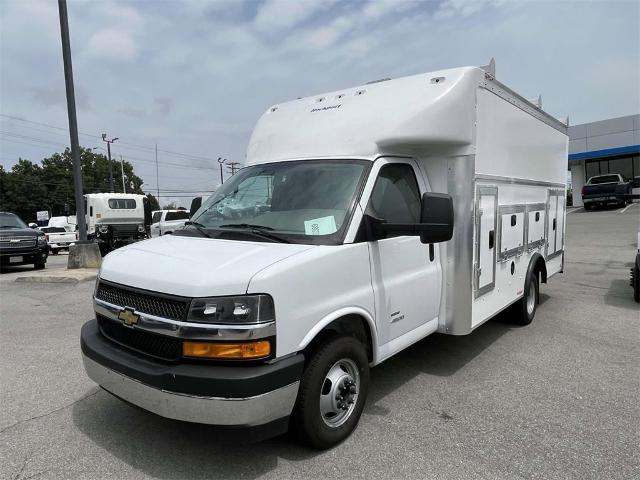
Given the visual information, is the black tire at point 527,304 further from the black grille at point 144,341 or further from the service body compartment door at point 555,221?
the black grille at point 144,341

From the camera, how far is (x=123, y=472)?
9.77ft

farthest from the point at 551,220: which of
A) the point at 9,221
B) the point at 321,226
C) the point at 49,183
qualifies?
the point at 49,183

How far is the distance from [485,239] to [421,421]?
6.42ft

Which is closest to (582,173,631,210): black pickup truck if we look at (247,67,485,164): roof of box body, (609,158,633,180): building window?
(609,158,633,180): building window

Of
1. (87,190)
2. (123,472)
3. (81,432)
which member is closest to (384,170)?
(123,472)

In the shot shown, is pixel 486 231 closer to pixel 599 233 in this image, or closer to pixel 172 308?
pixel 172 308

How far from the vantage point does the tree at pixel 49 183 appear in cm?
7144

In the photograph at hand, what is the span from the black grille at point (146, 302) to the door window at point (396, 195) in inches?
59.8

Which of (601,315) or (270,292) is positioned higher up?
(270,292)

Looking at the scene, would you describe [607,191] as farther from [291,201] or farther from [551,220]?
[291,201]

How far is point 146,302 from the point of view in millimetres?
2971

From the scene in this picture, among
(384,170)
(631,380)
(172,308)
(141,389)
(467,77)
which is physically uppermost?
(467,77)

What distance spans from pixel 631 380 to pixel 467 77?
3.20 metres

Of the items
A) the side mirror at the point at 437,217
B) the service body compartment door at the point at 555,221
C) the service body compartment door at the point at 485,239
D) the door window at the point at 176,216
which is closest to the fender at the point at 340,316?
the side mirror at the point at 437,217
